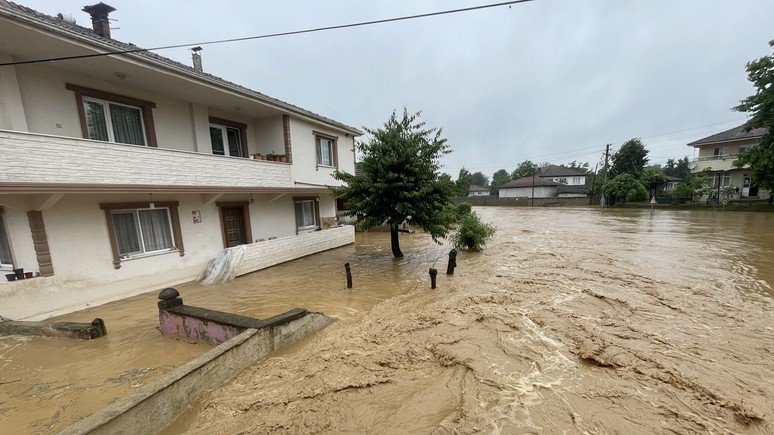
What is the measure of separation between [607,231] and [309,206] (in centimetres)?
1797

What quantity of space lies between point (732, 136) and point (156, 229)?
160 ft

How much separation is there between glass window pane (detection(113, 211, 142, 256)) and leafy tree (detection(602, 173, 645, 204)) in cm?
4479

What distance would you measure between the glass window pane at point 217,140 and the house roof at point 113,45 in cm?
200

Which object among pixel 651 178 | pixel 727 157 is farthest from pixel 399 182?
pixel 651 178

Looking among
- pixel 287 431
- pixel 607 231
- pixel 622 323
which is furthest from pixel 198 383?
pixel 607 231

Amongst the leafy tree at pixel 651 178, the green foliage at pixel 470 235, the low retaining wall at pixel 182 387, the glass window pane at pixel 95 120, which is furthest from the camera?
the leafy tree at pixel 651 178

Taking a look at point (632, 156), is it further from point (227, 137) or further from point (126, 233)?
point (126, 233)

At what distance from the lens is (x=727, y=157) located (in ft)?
95.3

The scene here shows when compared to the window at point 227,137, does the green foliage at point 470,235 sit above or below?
below

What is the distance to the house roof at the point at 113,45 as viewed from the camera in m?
5.41

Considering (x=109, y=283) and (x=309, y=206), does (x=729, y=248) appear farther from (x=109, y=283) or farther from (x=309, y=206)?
(x=109, y=283)

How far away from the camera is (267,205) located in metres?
11.7

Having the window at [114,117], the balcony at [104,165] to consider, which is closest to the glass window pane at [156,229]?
the balcony at [104,165]

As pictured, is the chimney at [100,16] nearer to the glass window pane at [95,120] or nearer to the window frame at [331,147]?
the glass window pane at [95,120]
